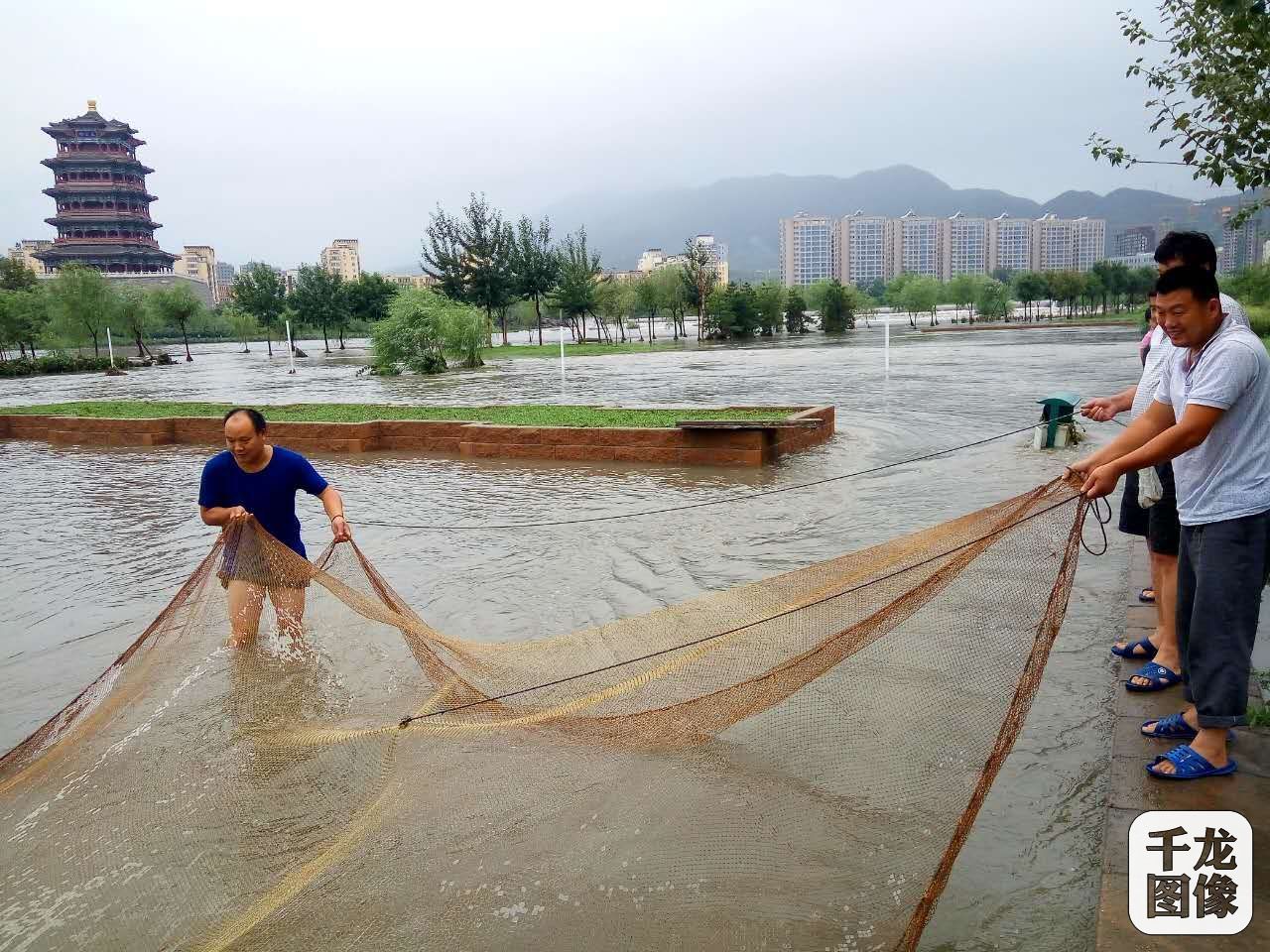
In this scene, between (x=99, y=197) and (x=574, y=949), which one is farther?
(x=99, y=197)

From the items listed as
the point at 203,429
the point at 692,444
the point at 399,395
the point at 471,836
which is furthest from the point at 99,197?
the point at 471,836

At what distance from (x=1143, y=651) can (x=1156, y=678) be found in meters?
0.46

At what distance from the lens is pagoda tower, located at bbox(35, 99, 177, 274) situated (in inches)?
3558

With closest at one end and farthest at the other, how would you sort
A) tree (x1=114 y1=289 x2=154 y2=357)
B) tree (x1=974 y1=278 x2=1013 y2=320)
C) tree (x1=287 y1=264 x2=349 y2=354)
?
1. tree (x1=114 y1=289 x2=154 y2=357)
2. tree (x1=287 y1=264 x2=349 y2=354)
3. tree (x1=974 y1=278 x2=1013 y2=320)

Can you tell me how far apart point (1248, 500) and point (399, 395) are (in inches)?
881

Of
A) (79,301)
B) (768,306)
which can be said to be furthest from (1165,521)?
(768,306)

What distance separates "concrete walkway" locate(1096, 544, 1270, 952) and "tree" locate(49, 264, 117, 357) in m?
58.2

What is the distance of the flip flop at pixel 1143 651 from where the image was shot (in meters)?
4.26

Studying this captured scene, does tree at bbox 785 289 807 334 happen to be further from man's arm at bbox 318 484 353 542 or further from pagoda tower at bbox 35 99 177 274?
man's arm at bbox 318 484 353 542

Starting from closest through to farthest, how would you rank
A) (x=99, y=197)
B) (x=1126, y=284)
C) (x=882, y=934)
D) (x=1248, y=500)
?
(x=882, y=934), (x=1248, y=500), (x=1126, y=284), (x=99, y=197)

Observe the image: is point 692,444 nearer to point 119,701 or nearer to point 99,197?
point 119,701

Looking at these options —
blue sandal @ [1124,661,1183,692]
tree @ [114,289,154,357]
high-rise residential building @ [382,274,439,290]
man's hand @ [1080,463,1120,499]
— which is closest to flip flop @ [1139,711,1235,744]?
blue sandal @ [1124,661,1183,692]

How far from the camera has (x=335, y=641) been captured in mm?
4949

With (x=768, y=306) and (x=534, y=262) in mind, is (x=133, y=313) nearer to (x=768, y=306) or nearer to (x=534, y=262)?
(x=534, y=262)
